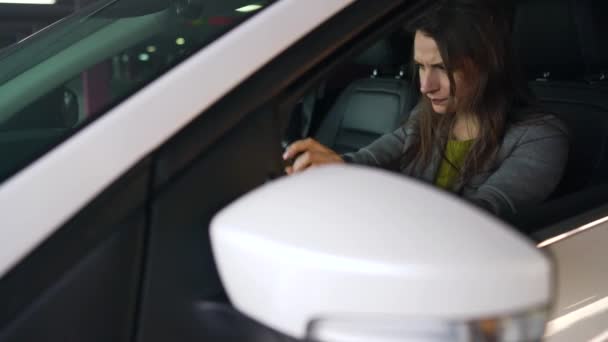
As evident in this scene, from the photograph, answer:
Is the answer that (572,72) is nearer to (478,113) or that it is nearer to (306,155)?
(478,113)

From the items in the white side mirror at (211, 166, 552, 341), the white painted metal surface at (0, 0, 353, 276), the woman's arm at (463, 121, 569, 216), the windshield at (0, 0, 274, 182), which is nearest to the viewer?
the white side mirror at (211, 166, 552, 341)

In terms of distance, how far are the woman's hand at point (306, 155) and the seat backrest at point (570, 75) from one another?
781mm

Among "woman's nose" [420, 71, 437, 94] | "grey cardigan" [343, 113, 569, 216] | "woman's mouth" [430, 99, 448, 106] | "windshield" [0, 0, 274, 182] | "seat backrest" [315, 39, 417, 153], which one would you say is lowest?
"seat backrest" [315, 39, 417, 153]

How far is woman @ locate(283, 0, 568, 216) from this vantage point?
1.62m

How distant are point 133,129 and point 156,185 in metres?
0.06

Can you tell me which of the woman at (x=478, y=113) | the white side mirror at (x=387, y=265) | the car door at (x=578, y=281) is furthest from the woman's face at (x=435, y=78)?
the white side mirror at (x=387, y=265)

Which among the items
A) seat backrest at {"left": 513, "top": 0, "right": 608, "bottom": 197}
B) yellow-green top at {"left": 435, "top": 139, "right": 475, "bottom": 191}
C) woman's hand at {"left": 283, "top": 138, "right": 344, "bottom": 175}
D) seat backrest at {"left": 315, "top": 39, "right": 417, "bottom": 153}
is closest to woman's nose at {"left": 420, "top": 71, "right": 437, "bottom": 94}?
yellow-green top at {"left": 435, "top": 139, "right": 475, "bottom": 191}

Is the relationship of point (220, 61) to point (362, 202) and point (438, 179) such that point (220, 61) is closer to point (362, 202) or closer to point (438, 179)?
point (362, 202)

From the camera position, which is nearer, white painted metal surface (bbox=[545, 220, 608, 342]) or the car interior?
white painted metal surface (bbox=[545, 220, 608, 342])

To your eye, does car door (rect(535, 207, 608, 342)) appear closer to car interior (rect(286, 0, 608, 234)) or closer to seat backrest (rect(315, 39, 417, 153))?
car interior (rect(286, 0, 608, 234))

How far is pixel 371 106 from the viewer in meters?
2.99

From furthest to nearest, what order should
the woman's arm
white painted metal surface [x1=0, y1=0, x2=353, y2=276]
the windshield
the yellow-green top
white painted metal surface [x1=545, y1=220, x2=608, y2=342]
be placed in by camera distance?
the yellow-green top → the woman's arm → white painted metal surface [x1=545, y1=220, x2=608, y2=342] → the windshield → white painted metal surface [x1=0, y1=0, x2=353, y2=276]

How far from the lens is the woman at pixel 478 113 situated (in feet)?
5.32

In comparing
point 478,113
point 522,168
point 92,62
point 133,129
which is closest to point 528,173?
point 522,168
